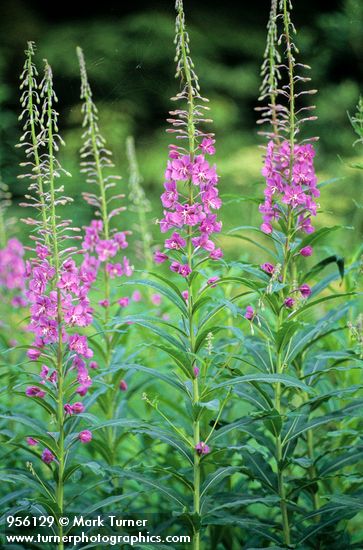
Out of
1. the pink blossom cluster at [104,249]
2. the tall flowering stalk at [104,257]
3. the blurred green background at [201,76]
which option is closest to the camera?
the tall flowering stalk at [104,257]

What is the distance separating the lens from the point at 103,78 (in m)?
9.77

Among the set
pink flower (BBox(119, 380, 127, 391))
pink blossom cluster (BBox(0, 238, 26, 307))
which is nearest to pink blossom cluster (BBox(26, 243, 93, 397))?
pink flower (BBox(119, 380, 127, 391))

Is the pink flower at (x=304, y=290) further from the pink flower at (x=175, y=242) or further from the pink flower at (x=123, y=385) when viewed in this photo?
the pink flower at (x=123, y=385)

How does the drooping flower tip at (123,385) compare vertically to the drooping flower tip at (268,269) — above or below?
below

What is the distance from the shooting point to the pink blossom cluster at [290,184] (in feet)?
9.05

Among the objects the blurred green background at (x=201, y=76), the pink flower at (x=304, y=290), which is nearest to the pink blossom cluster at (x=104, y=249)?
the pink flower at (x=304, y=290)

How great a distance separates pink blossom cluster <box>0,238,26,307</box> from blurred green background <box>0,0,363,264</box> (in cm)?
432

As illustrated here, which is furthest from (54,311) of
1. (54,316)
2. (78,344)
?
(78,344)

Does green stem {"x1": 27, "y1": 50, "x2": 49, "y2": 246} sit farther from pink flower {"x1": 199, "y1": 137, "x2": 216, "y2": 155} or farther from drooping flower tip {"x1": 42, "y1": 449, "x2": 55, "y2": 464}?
drooping flower tip {"x1": 42, "y1": 449, "x2": 55, "y2": 464}

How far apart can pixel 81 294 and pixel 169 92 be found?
7338 mm

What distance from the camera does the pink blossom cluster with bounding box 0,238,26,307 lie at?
4.34 m

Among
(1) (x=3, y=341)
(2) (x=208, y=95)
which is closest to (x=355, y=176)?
(2) (x=208, y=95)

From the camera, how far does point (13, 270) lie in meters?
4.44

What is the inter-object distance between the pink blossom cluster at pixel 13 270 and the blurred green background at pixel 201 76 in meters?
4.32
